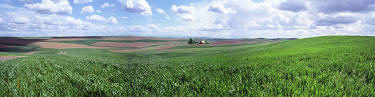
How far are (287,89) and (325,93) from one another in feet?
2.36

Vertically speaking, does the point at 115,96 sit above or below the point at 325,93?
below

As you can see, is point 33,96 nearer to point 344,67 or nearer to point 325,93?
point 325,93

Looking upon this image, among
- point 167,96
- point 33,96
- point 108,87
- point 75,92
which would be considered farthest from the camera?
point 108,87

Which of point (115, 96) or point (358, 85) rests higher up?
point (358, 85)

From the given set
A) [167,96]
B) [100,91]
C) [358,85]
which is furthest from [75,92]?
[358,85]

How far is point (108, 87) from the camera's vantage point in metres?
4.82

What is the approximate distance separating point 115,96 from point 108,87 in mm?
769

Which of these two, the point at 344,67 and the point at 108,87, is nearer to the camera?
the point at 108,87

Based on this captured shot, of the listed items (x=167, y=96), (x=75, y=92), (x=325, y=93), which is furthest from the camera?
(x=75, y=92)

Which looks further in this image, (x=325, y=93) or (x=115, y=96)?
(x=115, y=96)

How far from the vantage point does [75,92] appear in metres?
4.46

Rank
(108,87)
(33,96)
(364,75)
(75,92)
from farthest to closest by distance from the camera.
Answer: (364,75)
(108,87)
(75,92)
(33,96)

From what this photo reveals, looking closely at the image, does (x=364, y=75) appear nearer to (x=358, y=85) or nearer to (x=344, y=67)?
(x=344, y=67)

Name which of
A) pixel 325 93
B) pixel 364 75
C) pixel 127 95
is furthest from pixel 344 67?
pixel 127 95
